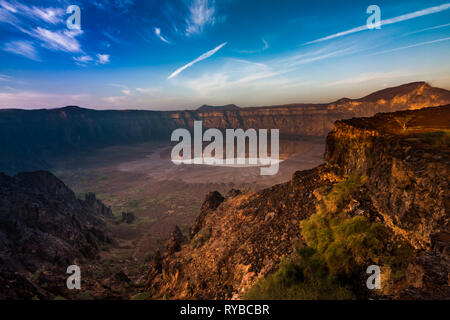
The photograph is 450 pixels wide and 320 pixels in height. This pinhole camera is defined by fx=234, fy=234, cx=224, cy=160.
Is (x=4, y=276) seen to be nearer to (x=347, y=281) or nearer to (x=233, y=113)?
(x=347, y=281)

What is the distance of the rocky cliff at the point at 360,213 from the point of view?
15.9 feet

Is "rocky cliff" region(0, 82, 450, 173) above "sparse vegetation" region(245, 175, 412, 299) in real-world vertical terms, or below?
above

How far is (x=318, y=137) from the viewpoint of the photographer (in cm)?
12481

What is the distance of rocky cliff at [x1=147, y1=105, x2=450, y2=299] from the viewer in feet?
15.9

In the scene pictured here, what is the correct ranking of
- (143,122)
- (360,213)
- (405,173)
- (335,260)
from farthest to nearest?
(143,122)
(360,213)
(405,173)
(335,260)

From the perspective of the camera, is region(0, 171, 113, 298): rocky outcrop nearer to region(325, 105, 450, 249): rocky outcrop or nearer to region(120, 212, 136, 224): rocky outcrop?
region(120, 212, 136, 224): rocky outcrop

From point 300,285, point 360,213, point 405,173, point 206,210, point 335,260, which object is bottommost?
point 206,210

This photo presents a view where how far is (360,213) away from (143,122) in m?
184

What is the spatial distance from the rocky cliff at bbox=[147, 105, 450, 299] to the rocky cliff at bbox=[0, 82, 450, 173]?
329ft

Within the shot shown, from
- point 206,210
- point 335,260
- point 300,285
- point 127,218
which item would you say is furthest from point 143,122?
point 335,260

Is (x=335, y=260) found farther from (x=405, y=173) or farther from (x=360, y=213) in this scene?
(x=405, y=173)

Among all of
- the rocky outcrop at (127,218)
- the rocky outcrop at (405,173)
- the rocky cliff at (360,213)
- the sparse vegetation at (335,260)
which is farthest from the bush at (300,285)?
the rocky outcrop at (127,218)

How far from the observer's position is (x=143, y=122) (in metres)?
176

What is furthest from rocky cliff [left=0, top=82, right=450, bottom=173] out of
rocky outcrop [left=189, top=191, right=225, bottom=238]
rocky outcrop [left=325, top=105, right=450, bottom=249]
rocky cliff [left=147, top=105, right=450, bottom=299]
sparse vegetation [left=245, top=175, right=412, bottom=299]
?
sparse vegetation [left=245, top=175, right=412, bottom=299]
